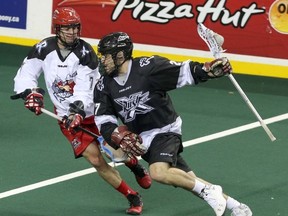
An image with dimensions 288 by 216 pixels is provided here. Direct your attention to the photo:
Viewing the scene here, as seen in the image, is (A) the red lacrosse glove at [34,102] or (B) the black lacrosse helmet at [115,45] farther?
(A) the red lacrosse glove at [34,102]

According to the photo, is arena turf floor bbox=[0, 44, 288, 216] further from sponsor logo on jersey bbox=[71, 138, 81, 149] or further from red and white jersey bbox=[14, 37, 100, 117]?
red and white jersey bbox=[14, 37, 100, 117]

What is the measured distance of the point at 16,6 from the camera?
15258mm

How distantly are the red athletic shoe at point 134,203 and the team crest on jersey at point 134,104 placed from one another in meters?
0.80

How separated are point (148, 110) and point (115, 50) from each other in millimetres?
576

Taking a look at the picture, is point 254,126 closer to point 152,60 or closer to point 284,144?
point 284,144

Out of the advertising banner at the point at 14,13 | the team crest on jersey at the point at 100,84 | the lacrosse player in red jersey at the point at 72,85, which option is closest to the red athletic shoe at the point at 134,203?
the lacrosse player in red jersey at the point at 72,85

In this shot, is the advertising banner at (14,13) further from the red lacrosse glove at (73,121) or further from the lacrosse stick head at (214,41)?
the lacrosse stick head at (214,41)

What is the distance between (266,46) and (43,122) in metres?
3.24

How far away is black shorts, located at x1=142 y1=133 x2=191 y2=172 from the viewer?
29.2 feet

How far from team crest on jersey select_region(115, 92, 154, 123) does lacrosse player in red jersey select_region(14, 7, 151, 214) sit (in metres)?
0.53

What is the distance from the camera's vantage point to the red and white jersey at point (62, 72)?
971 cm

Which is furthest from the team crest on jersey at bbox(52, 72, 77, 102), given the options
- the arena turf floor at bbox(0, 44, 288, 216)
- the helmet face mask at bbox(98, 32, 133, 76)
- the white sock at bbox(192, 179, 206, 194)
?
the white sock at bbox(192, 179, 206, 194)

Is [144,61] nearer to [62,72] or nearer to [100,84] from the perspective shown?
[100,84]

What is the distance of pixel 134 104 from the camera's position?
355 inches
